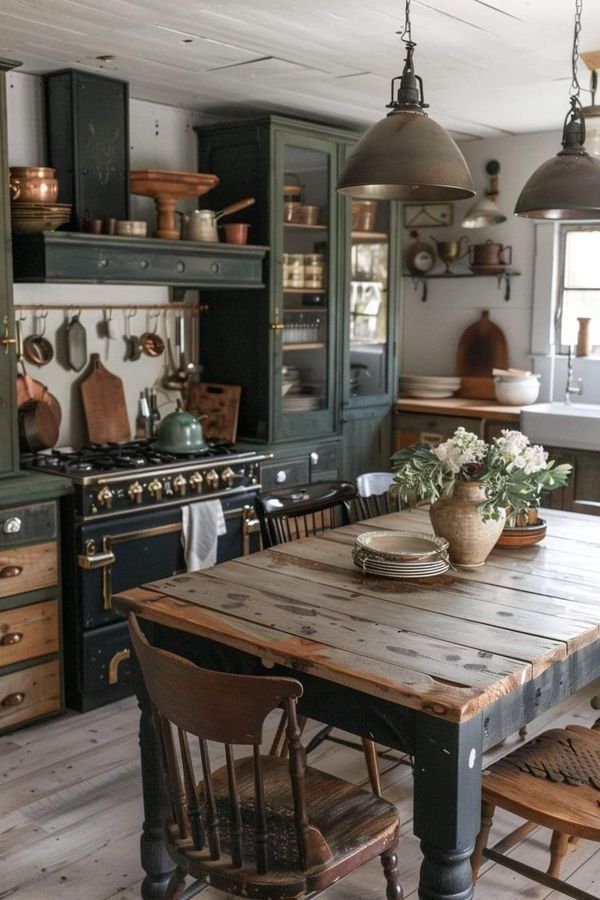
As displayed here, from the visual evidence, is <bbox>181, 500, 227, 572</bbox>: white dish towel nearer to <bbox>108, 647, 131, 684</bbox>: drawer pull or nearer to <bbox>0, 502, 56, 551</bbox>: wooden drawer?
<bbox>108, 647, 131, 684</bbox>: drawer pull

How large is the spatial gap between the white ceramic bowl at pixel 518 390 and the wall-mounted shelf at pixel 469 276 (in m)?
0.60

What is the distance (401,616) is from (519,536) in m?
0.80

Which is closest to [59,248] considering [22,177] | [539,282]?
[22,177]

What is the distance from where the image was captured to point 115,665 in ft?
12.5

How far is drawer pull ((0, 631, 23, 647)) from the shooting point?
350cm

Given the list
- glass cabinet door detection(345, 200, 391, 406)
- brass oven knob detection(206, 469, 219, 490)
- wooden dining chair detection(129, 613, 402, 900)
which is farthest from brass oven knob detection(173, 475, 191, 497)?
wooden dining chair detection(129, 613, 402, 900)

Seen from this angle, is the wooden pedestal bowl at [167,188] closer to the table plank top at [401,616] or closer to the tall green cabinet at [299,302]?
the tall green cabinet at [299,302]

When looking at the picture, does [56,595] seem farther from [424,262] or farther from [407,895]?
[424,262]

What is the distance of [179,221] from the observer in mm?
4777

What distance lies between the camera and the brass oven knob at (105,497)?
12.1ft

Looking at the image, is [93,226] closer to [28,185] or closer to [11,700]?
[28,185]

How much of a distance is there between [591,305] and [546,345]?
313mm

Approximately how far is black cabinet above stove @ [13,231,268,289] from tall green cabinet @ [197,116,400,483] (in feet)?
0.71

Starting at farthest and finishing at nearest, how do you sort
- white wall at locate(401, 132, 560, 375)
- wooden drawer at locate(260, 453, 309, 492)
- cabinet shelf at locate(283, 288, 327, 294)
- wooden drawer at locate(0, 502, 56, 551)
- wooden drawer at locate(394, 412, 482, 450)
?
white wall at locate(401, 132, 560, 375), wooden drawer at locate(394, 412, 482, 450), cabinet shelf at locate(283, 288, 327, 294), wooden drawer at locate(260, 453, 309, 492), wooden drawer at locate(0, 502, 56, 551)
